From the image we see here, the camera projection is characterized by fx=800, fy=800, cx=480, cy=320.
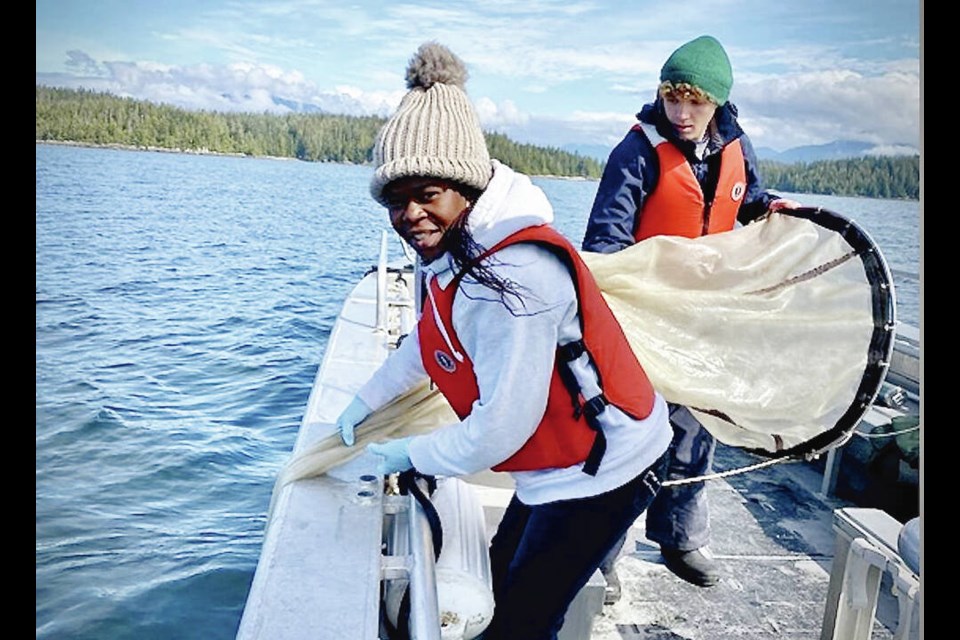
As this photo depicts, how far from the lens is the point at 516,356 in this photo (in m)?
1.54

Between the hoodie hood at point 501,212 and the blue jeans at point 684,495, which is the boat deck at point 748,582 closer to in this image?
the blue jeans at point 684,495

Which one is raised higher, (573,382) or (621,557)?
(573,382)

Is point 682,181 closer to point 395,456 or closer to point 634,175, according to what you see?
point 634,175

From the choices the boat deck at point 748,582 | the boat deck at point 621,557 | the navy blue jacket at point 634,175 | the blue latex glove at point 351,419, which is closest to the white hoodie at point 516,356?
the boat deck at point 621,557

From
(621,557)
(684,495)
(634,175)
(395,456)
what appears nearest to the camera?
(395,456)

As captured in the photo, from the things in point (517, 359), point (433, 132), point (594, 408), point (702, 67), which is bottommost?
point (594, 408)

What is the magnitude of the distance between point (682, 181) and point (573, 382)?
1.09 m

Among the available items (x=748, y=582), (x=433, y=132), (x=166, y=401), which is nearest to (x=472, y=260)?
(x=433, y=132)

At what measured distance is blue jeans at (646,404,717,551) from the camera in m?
2.63

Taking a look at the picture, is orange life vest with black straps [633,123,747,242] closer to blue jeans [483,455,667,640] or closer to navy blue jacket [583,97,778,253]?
navy blue jacket [583,97,778,253]

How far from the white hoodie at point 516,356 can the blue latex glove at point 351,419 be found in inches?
16.4
